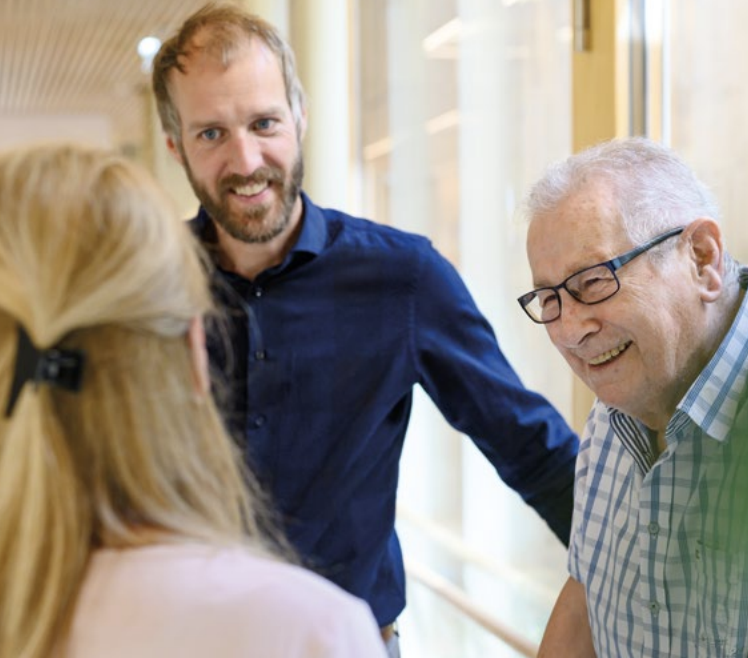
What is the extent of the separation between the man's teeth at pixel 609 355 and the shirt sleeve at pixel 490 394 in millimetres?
504

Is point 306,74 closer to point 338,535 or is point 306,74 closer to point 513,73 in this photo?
point 513,73

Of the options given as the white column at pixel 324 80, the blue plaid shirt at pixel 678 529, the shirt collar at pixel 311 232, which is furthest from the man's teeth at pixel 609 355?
the white column at pixel 324 80

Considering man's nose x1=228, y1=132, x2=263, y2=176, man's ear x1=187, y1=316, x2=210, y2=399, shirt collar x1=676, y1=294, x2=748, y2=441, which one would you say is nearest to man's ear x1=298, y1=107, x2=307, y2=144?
man's nose x1=228, y1=132, x2=263, y2=176

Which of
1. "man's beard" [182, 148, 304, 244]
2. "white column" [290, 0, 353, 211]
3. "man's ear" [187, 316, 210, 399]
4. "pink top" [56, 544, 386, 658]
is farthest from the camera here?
"white column" [290, 0, 353, 211]

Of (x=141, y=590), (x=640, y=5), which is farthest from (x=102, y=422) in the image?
(x=640, y=5)

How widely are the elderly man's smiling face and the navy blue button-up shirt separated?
480mm

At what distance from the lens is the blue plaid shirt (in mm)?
1604

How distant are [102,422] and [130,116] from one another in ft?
26.9

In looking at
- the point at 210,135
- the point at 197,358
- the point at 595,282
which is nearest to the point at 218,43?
the point at 210,135

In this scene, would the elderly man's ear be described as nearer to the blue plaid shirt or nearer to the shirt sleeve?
the blue plaid shirt

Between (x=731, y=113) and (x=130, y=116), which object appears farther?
(x=130, y=116)

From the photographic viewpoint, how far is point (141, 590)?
972mm

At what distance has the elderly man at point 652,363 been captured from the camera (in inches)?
64.6

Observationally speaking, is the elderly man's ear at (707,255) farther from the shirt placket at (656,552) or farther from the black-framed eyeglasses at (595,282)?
the shirt placket at (656,552)
